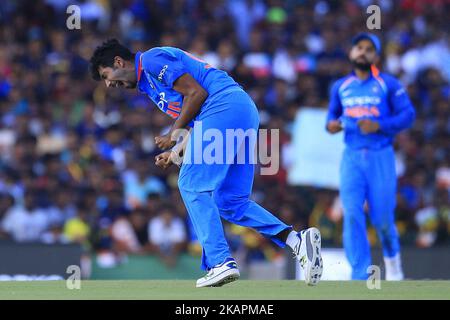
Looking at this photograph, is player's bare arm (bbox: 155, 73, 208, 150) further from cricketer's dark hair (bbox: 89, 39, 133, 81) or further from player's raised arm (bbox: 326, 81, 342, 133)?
player's raised arm (bbox: 326, 81, 342, 133)

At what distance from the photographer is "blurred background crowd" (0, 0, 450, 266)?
620 inches

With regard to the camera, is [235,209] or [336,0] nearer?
[235,209]

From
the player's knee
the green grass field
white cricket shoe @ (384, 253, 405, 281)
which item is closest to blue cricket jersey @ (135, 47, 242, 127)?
the player's knee

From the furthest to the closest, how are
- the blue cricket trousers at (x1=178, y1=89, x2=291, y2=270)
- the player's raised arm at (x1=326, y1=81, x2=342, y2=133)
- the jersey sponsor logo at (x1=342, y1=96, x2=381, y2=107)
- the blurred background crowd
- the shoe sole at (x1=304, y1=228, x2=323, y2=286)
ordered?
1. the blurred background crowd
2. the player's raised arm at (x1=326, y1=81, x2=342, y2=133)
3. the jersey sponsor logo at (x1=342, y1=96, x2=381, y2=107)
4. the shoe sole at (x1=304, y1=228, x2=323, y2=286)
5. the blue cricket trousers at (x1=178, y1=89, x2=291, y2=270)

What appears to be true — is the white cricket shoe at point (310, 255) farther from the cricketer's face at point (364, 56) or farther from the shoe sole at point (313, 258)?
the cricketer's face at point (364, 56)

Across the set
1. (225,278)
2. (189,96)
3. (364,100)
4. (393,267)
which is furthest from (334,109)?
(225,278)

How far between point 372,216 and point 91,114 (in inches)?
260

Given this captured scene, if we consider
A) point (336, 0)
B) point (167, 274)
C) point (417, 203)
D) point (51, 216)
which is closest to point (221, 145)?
point (167, 274)

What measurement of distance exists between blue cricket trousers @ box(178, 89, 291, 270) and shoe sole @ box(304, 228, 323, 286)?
0.31 metres

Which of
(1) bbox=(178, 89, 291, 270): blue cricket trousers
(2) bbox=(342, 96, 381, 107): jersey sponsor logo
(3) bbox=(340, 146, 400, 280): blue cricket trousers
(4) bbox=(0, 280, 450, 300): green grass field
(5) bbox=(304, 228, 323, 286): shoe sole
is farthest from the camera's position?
(2) bbox=(342, 96, 381, 107): jersey sponsor logo

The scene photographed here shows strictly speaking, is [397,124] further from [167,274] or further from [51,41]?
[51,41]

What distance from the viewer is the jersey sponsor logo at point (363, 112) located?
39.7ft

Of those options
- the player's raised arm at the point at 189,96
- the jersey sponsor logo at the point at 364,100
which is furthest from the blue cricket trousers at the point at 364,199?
the player's raised arm at the point at 189,96

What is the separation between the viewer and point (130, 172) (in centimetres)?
1659
